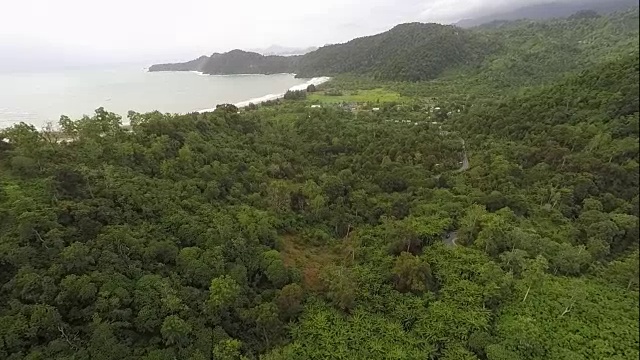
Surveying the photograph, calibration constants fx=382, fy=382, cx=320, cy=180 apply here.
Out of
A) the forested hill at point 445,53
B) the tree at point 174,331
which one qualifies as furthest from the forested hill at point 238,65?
the tree at point 174,331

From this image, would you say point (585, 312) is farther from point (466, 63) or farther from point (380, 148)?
point (466, 63)

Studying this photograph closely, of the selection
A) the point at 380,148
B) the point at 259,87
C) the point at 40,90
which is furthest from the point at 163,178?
the point at 259,87

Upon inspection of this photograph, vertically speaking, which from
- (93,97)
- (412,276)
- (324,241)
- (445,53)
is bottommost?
(324,241)

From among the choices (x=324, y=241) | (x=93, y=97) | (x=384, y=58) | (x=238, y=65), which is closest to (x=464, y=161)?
(x=324, y=241)

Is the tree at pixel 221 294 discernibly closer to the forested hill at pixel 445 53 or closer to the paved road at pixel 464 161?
the paved road at pixel 464 161

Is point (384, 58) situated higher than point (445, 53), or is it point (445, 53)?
point (445, 53)

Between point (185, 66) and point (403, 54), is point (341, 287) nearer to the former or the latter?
→ point (403, 54)
